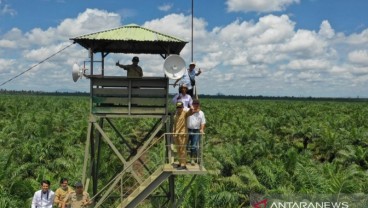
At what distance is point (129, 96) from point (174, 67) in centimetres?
181

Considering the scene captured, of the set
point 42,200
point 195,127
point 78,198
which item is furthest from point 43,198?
point 195,127

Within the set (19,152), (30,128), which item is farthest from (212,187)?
(30,128)

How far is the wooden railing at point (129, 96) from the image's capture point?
1344 centimetres

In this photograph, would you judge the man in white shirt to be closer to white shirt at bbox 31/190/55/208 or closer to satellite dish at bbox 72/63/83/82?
white shirt at bbox 31/190/55/208

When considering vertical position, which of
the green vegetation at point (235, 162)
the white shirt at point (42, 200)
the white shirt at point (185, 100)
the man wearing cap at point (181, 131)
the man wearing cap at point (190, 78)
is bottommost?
the green vegetation at point (235, 162)

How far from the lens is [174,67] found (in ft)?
41.2

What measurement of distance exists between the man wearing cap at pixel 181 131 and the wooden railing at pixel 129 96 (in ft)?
5.47

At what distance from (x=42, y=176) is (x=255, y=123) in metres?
24.3

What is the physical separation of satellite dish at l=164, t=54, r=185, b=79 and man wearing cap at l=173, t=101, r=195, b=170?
0.98m

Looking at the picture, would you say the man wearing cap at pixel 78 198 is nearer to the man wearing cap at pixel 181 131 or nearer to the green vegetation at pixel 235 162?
the man wearing cap at pixel 181 131

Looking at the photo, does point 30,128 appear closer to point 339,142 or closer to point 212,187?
point 212,187

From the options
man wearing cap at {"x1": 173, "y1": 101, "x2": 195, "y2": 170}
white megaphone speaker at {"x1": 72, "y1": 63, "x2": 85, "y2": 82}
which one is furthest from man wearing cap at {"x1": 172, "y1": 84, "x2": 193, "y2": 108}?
white megaphone speaker at {"x1": 72, "y1": 63, "x2": 85, "y2": 82}

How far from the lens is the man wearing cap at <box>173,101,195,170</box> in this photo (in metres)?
11.8

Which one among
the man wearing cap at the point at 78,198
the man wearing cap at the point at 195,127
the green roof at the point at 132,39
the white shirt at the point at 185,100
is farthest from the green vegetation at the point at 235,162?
the green roof at the point at 132,39
